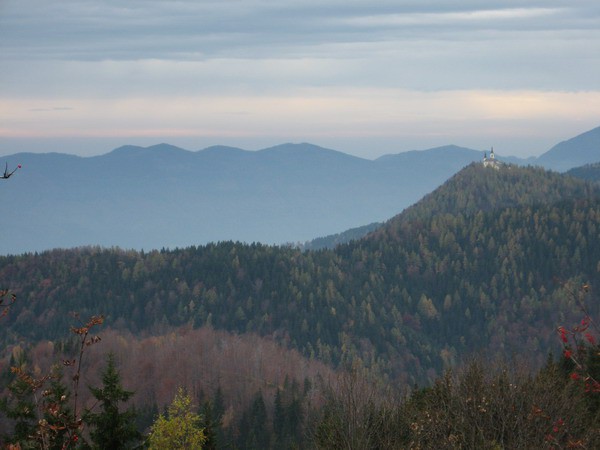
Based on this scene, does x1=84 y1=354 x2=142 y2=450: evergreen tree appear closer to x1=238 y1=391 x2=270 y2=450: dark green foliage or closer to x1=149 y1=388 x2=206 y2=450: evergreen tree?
x1=149 y1=388 x2=206 y2=450: evergreen tree

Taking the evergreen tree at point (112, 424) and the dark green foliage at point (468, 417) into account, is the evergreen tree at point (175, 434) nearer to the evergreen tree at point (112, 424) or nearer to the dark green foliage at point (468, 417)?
the evergreen tree at point (112, 424)

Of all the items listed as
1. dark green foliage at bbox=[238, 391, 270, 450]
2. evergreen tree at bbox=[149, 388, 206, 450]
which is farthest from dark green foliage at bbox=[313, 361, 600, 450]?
dark green foliage at bbox=[238, 391, 270, 450]

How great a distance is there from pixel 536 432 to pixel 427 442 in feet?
14.1

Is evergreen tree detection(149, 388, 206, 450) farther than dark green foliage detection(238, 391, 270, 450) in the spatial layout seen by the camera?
No

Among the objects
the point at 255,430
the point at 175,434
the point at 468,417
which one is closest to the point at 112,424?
the point at 175,434

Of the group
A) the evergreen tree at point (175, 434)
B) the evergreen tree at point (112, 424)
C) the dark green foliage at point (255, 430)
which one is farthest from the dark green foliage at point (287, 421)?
the evergreen tree at point (112, 424)

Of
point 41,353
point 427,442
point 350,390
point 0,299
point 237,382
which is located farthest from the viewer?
point 41,353

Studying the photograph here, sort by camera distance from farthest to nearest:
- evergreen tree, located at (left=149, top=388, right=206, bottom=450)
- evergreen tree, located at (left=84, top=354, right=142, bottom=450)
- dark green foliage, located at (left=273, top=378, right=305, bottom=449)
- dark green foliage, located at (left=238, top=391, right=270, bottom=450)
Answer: dark green foliage, located at (left=273, top=378, right=305, bottom=449) < dark green foliage, located at (left=238, top=391, right=270, bottom=450) < evergreen tree, located at (left=149, top=388, right=206, bottom=450) < evergreen tree, located at (left=84, top=354, right=142, bottom=450)

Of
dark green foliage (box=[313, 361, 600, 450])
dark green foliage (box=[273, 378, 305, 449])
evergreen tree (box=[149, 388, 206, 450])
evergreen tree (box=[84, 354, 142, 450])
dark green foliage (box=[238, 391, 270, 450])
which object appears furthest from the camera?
dark green foliage (box=[273, 378, 305, 449])

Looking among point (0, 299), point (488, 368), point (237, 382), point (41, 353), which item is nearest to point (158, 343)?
point (41, 353)

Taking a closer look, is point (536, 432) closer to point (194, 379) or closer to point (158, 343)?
point (194, 379)

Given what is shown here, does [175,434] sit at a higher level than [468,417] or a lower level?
higher

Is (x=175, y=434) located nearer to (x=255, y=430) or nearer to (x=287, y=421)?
(x=255, y=430)

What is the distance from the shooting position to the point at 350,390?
121 feet
